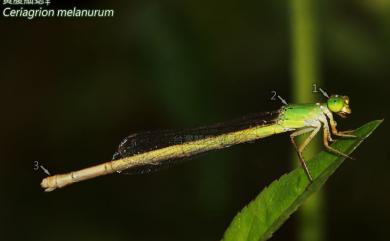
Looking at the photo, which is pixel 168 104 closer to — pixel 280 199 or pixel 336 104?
pixel 336 104

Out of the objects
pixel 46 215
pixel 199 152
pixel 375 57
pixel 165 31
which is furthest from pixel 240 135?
pixel 46 215

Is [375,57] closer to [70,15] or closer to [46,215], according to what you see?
[70,15]

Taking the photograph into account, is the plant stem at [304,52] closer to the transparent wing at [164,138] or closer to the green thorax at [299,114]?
the green thorax at [299,114]

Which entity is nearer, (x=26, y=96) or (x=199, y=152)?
(x=199, y=152)

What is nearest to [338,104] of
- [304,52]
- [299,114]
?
[299,114]

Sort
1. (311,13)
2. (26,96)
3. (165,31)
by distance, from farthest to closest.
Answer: (26,96) → (165,31) → (311,13)

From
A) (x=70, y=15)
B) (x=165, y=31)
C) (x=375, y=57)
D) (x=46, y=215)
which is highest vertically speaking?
(x=70, y=15)

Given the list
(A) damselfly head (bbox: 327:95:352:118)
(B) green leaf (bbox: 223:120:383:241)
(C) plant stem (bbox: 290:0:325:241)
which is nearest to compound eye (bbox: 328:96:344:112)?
(A) damselfly head (bbox: 327:95:352:118)
